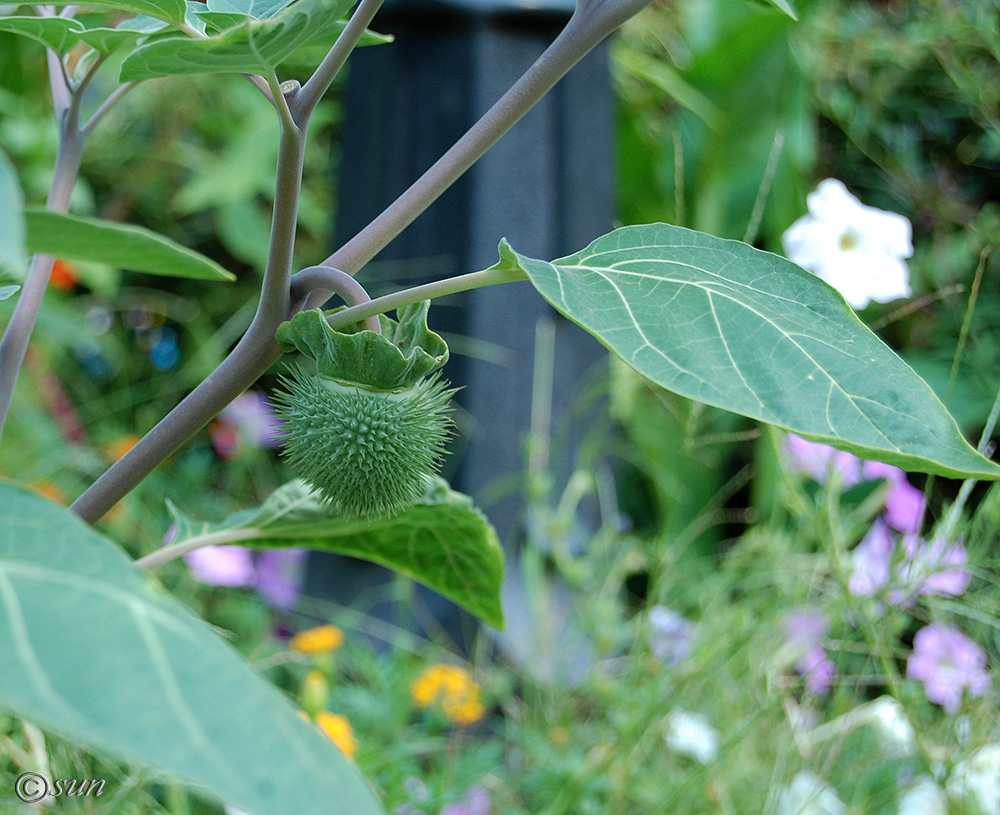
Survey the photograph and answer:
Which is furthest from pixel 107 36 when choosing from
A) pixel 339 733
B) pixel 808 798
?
pixel 808 798

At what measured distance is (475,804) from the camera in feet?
2.48

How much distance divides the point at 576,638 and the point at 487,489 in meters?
0.23

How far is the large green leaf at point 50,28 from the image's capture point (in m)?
0.33

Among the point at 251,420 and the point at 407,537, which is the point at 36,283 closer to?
the point at 407,537

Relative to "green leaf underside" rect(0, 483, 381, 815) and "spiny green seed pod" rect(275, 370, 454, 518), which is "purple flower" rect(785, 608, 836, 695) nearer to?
"spiny green seed pod" rect(275, 370, 454, 518)

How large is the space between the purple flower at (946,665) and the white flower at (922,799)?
6cm

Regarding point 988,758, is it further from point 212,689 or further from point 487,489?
point 212,689

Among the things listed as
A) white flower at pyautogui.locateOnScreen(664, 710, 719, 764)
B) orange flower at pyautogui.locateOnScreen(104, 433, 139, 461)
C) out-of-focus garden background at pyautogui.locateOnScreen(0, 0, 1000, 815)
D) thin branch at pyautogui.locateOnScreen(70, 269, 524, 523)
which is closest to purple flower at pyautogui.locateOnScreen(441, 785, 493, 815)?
out-of-focus garden background at pyautogui.locateOnScreen(0, 0, 1000, 815)

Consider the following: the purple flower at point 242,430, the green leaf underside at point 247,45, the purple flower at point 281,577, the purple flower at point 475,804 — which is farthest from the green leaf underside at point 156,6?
the purple flower at point 242,430

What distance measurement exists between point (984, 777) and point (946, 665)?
0.30ft

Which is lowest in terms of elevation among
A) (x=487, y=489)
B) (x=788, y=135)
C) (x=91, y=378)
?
(x=91, y=378)

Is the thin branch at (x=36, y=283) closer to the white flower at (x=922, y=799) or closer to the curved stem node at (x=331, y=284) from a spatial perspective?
the curved stem node at (x=331, y=284)

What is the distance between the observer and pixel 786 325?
0.27m

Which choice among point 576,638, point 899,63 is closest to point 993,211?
point 899,63
